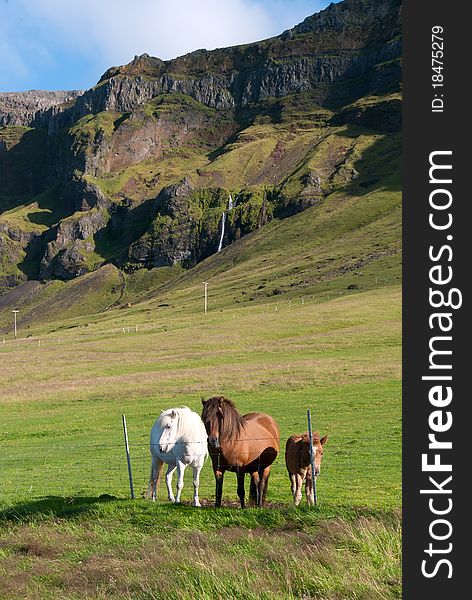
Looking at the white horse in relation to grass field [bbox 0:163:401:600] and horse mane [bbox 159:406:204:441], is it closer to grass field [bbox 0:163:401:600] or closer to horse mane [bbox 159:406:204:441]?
horse mane [bbox 159:406:204:441]

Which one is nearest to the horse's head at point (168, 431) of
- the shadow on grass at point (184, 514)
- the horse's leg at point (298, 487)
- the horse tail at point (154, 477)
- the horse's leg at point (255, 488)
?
the horse tail at point (154, 477)

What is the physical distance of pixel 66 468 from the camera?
27.2 meters

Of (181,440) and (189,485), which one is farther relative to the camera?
(189,485)

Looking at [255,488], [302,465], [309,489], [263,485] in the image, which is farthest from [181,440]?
[309,489]

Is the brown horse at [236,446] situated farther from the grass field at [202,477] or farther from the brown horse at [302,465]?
the grass field at [202,477]

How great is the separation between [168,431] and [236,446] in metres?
2.23

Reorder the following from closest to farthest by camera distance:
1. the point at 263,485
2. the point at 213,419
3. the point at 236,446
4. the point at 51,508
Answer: the point at 213,419 → the point at 236,446 → the point at 263,485 → the point at 51,508

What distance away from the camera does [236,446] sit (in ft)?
50.8

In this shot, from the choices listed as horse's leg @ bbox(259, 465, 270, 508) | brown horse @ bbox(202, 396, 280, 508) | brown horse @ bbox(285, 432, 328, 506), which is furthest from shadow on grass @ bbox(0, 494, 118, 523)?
brown horse @ bbox(285, 432, 328, 506)

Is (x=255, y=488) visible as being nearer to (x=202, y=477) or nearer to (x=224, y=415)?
(x=224, y=415)

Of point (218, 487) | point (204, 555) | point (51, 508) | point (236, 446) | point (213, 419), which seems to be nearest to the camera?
point (204, 555)

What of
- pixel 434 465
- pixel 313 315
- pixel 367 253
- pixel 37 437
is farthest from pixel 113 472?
pixel 367 253

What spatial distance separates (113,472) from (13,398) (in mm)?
29900

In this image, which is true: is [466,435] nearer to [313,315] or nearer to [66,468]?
[66,468]
